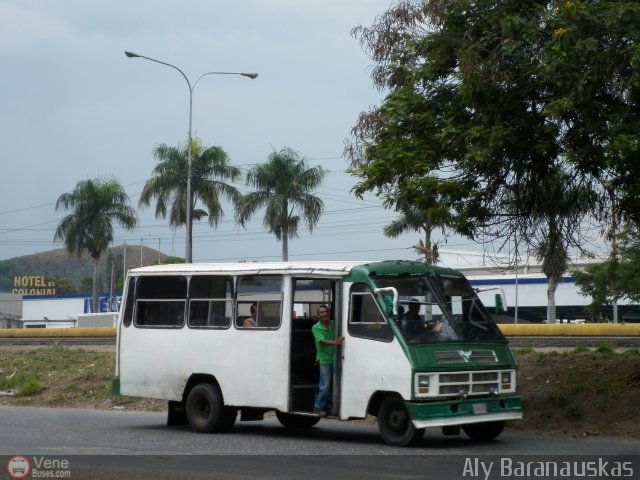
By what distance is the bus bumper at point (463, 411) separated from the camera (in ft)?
47.8

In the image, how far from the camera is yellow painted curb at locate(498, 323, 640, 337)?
86.3ft

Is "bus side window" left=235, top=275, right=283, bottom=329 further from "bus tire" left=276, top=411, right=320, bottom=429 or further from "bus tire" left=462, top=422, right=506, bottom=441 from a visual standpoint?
"bus tire" left=462, top=422, right=506, bottom=441

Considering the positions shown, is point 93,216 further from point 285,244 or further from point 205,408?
point 205,408

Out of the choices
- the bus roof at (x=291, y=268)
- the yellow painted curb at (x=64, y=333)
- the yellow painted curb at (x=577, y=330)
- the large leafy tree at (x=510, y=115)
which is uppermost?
the large leafy tree at (x=510, y=115)

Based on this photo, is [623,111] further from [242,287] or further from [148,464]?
[148,464]

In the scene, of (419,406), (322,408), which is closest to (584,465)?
(419,406)

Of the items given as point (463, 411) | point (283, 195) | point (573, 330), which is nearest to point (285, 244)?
point (283, 195)

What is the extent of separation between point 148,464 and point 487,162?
6676 mm

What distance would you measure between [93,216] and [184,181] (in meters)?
20.3

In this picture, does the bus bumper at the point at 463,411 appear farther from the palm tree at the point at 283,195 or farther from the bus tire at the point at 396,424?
the palm tree at the point at 283,195

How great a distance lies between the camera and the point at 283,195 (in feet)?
187

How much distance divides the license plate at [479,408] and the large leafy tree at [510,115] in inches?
135

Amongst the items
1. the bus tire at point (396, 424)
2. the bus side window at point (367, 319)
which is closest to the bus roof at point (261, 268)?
the bus side window at point (367, 319)

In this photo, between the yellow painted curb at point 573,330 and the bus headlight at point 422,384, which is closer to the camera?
the bus headlight at point 422,384
